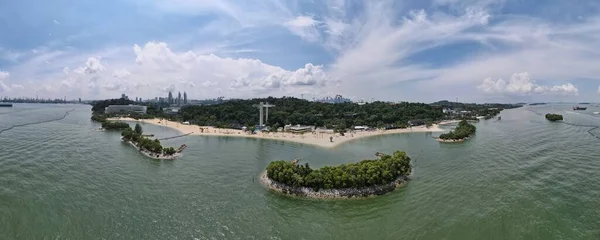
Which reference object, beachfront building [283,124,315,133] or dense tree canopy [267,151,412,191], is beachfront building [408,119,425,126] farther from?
dense tree canopy [267,151,412,191]

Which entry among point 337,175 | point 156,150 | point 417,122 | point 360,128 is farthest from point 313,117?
point 337,175

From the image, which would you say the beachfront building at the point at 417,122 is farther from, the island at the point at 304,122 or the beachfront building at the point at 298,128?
the beachfront building at the point at 298,128

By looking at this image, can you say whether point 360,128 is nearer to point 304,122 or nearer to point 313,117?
point 313,117

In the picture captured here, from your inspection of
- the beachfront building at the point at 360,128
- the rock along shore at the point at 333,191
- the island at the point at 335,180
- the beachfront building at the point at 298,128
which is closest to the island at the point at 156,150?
the island at the point at 335,180

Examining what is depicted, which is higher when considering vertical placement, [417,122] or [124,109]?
[124,109]

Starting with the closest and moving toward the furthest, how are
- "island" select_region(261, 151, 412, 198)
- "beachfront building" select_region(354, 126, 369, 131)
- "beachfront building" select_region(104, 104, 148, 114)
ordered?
"island" select_region(261, 151, 412, 198) → "beachfront building" select_region(354, 126, 369, 131) → "beachfront building" select_region(104, 104, 148, 114)

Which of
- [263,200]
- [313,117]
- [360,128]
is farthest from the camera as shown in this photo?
[313,117]

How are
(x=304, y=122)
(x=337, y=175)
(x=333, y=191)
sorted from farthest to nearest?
(x=304, y=122) < (x=337, y=175) < (x=333, y=191)

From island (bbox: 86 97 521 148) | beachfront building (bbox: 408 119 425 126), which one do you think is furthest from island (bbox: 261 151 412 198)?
beachfront building (bbox: 408 119 425 126)
